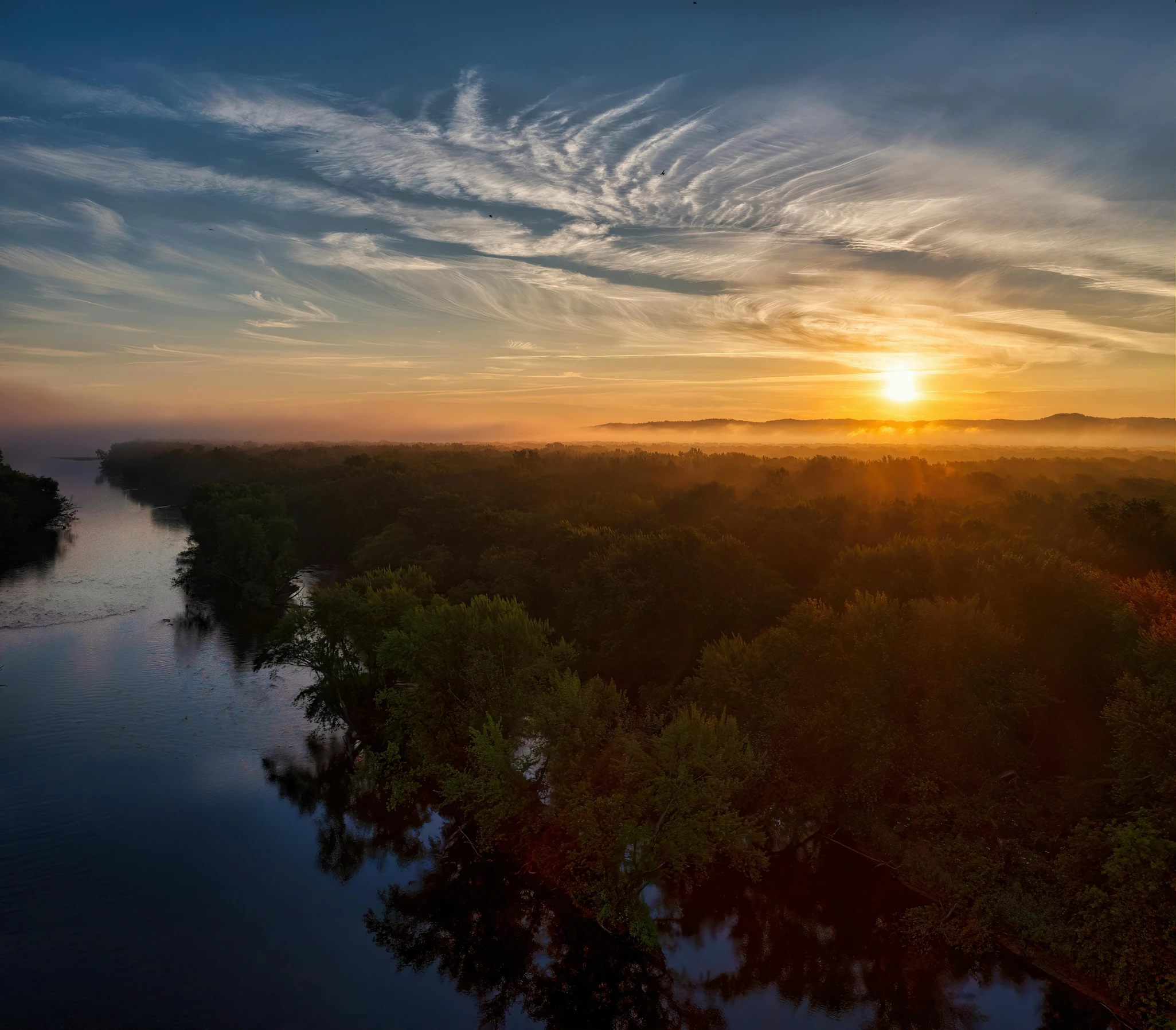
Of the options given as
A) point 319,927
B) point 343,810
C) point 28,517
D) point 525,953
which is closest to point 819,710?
point 525,953

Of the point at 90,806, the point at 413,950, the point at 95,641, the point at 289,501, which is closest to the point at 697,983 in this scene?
the point at 413,950

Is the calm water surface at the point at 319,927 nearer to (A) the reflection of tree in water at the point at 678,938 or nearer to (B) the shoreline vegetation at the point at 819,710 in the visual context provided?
(A) the reflection of tree in water at the point at 678,938

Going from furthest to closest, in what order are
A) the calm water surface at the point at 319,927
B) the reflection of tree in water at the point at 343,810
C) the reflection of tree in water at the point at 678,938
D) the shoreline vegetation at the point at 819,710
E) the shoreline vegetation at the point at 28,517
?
the shoreline vegetation at the point at 28,517, the reflection of tree in water at the point at 343,810, the shoreline vegetation at the point at 819,710, the reflection of tree in water at the point at 678,938, the calm water surface at the point at 319,927

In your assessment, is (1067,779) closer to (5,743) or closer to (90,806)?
(90,806)

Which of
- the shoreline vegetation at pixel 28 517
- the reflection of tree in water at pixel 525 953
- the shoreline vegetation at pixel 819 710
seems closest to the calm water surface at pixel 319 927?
the reflection of tree in water at pixel 525 953

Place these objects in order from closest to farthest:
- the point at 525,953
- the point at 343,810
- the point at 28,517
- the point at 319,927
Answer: the point at 525,953 → the point at 319,927 → the point at 343,810 → the point at 28,517

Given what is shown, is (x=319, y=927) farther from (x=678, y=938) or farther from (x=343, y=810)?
(x=678, y=938)

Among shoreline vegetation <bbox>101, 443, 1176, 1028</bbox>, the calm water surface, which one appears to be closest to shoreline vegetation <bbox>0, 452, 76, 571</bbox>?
the calm water surface
